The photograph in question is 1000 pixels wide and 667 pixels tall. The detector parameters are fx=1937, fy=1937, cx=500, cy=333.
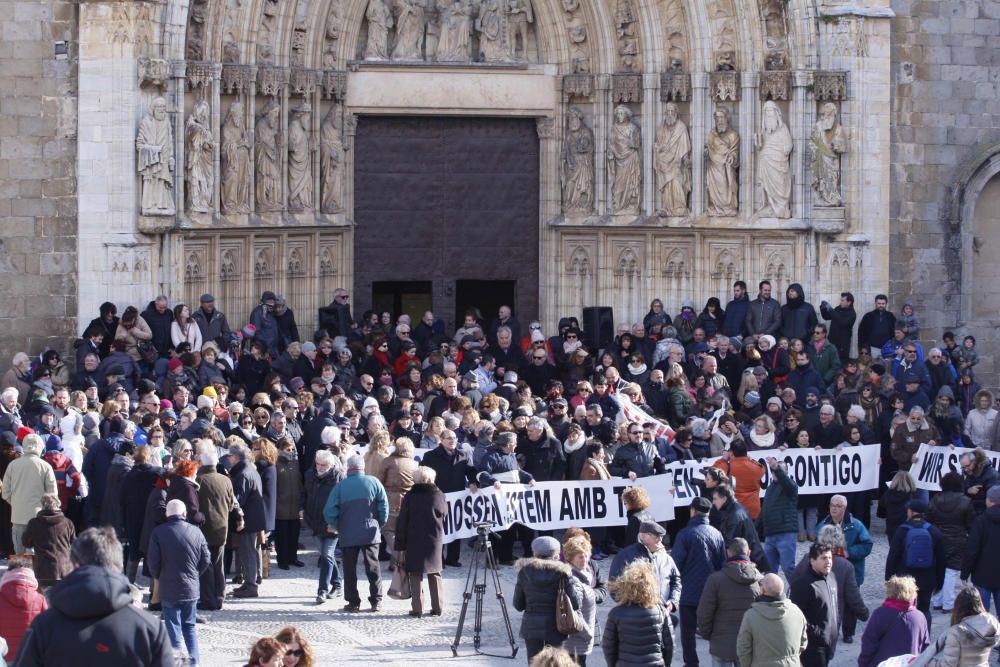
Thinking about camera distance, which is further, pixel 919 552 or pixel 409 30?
pixel 409 30

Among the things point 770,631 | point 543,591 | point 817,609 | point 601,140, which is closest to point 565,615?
point 543,591

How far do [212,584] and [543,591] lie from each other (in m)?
4.68

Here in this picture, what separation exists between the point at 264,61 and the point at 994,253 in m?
9.87

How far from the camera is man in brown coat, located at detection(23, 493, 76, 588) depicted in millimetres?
15055

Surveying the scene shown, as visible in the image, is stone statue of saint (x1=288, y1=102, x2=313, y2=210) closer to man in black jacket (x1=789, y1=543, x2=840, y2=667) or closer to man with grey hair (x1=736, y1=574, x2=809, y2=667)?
Result: man in black jacket (x1=789, y1=543, x2=840, y2=667)

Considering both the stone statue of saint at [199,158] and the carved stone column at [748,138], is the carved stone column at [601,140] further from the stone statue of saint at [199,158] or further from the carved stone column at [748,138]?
the stone statue of saint at [199,158]

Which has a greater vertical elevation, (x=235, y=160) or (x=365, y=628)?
(x=235, y=160)

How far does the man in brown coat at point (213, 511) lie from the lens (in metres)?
16.3

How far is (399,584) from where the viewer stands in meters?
16.9

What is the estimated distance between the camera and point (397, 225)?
Answer: 25.7 m

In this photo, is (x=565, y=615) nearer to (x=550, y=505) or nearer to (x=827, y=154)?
(x=550, y=505)

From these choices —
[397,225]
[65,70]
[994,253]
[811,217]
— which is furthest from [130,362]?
[994,253]

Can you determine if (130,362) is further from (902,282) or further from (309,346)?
(902,282)

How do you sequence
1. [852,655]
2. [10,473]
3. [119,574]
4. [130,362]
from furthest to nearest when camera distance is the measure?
[130,362]
[10,473]
[852,655]
[119,574]
